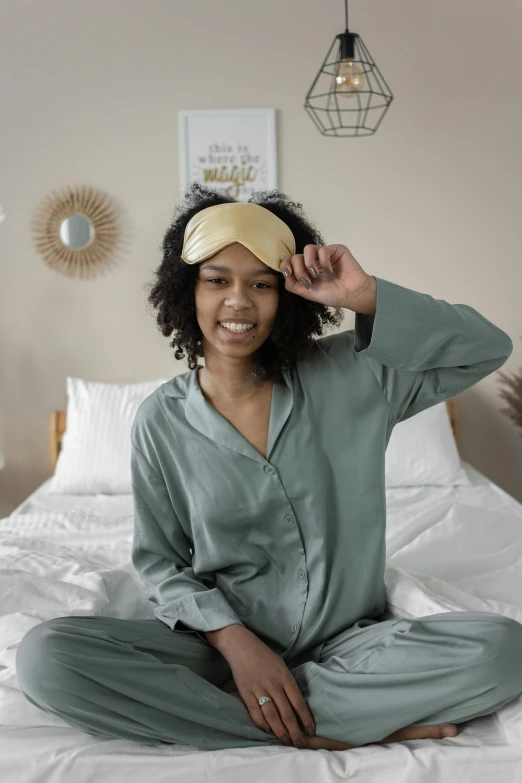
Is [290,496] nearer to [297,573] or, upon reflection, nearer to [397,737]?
[297,573]

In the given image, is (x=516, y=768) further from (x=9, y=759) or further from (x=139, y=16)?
(x=139, y=16)

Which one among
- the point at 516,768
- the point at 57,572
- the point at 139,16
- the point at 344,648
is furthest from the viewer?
the point at 139,16

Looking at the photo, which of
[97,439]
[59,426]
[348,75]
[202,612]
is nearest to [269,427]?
[202,612]

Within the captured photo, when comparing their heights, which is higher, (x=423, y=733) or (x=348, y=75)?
(x=348, y=75)

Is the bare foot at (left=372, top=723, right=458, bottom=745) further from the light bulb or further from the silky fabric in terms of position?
the light bulb

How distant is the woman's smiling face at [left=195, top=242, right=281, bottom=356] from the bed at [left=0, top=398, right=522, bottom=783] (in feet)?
1.81

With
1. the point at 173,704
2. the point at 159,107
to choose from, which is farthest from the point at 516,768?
the point at 159,107

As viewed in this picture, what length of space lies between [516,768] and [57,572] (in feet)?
3.54

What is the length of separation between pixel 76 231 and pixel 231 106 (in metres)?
0.78

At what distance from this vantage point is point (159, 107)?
327 centimetres

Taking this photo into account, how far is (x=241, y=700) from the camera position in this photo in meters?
1.36

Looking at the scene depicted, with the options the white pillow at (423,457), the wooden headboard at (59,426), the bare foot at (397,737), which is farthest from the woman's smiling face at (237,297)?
the wooden headboard at (59,426)

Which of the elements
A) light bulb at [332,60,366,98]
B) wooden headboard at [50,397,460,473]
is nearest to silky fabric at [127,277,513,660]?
light bulb at [332,60,366,98]

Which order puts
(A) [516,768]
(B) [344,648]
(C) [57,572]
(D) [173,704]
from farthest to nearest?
(C) [57,572] → (B) [344,648] → (D) [173,704] → (A) [516,768]
